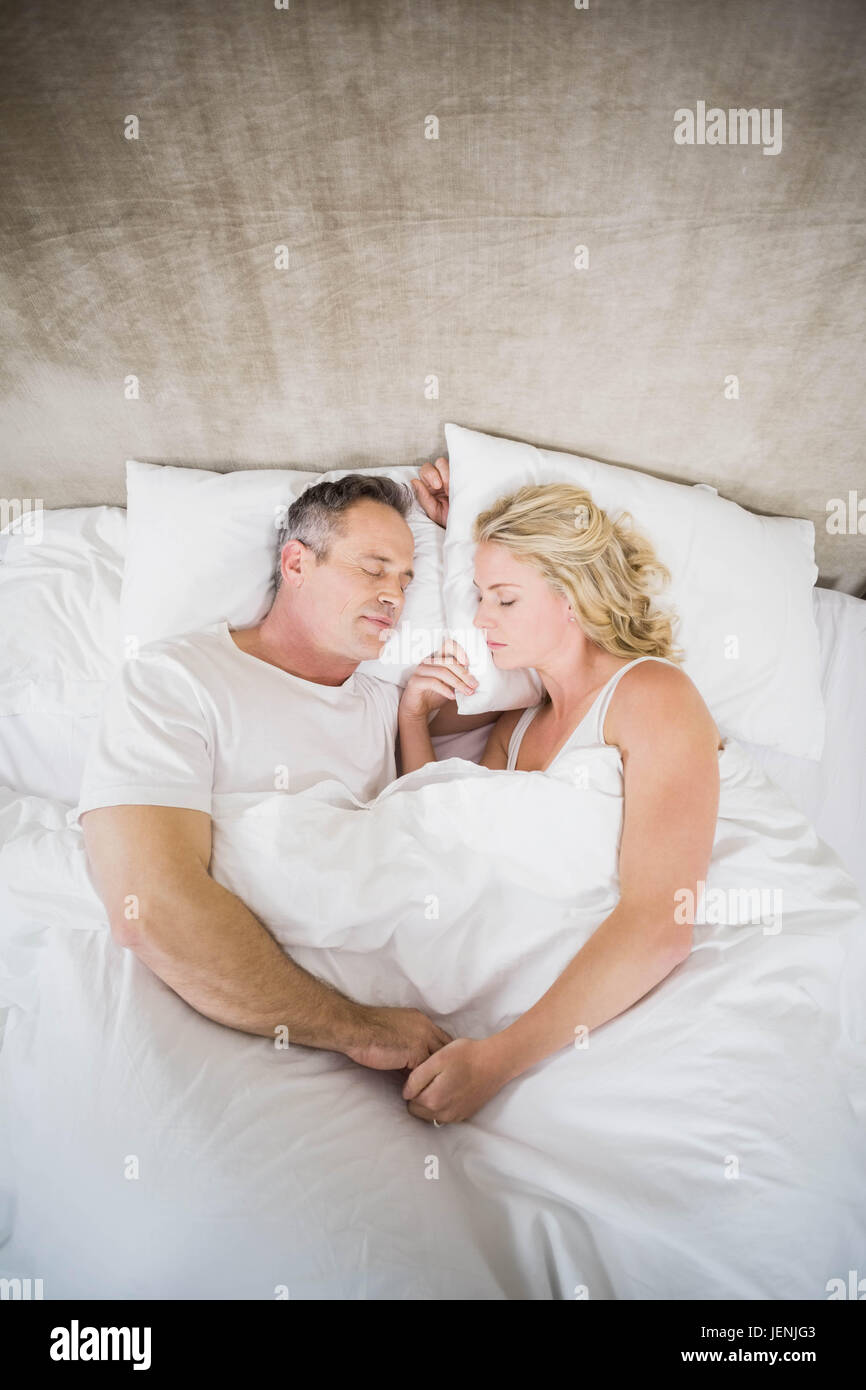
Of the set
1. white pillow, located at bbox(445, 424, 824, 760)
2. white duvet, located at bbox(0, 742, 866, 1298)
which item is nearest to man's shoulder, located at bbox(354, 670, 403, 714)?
white pillow, located at bbox(445, 424, 824, 760)

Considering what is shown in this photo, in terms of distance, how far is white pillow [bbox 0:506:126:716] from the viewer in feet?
4.86

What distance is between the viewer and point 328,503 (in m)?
1.41

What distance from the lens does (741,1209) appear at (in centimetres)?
94

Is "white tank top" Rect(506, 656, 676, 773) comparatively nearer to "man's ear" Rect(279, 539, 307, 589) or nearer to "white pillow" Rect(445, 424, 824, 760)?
"white pillow" Rect(445, 424, 824, 760)

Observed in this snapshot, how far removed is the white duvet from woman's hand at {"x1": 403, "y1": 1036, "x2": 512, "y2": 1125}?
0.09ft

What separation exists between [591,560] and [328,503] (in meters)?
0.48

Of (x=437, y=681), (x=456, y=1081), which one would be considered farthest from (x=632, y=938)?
(x=437, y=681)

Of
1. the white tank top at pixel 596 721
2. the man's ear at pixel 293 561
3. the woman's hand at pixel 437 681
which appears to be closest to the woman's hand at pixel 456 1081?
the white tank top at pixel 596 721

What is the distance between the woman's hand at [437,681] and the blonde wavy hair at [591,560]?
8.3 inches

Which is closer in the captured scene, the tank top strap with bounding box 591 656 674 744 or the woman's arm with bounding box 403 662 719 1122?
the woman's arm with bounding box 403 662 719 1122

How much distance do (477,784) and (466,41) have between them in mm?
Result: 1057

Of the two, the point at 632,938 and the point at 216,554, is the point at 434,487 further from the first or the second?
the point at 632,938

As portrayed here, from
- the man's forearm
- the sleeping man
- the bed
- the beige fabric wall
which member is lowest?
the bed

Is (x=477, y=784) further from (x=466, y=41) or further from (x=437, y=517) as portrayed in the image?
(x=466, y=41)
